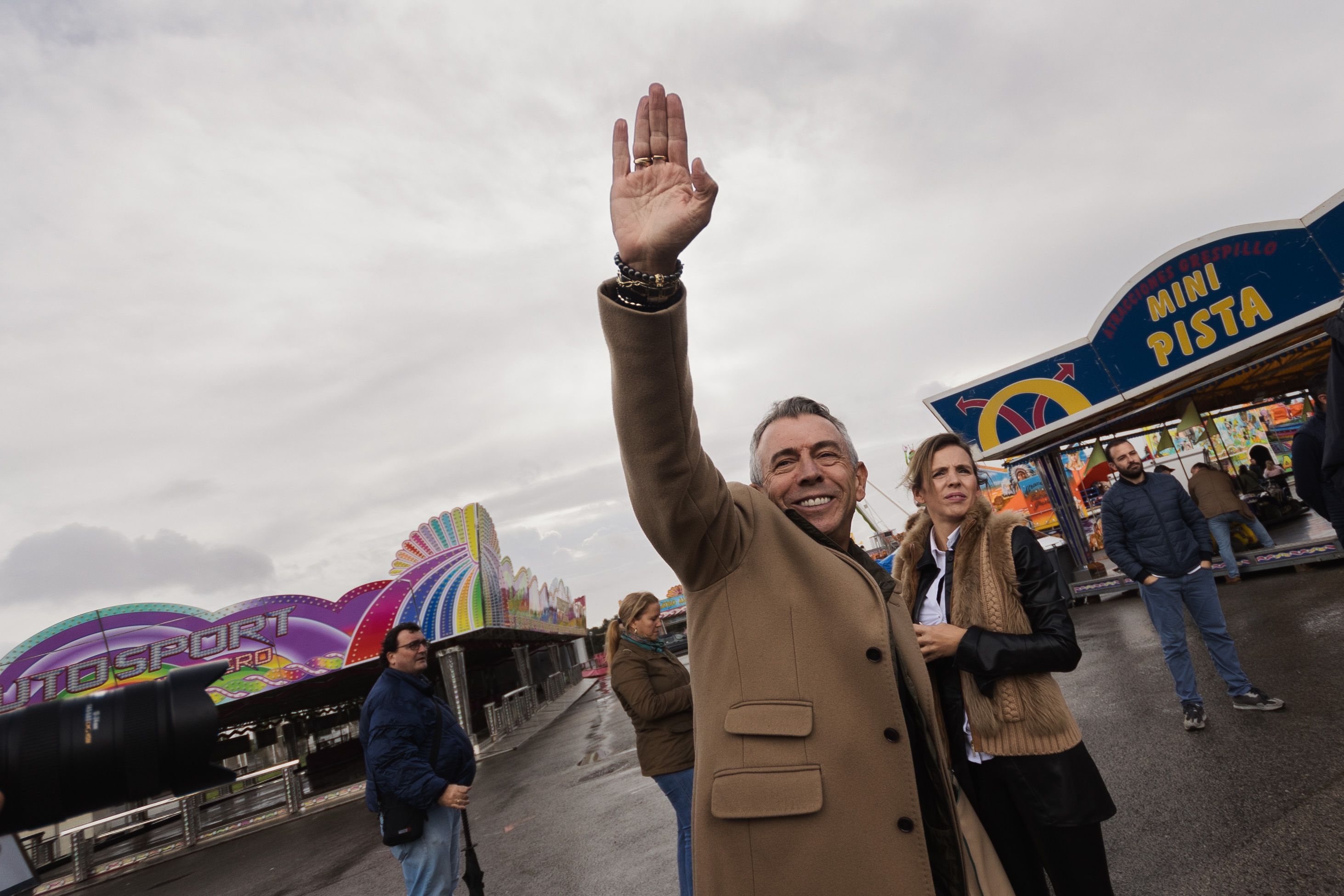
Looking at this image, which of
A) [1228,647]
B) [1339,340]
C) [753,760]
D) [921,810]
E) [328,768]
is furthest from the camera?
[328,768]

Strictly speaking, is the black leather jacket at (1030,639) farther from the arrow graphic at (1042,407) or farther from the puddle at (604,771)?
the arrow graphic at (1042,407)

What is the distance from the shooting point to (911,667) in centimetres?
157

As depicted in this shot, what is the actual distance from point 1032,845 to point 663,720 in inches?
74.9

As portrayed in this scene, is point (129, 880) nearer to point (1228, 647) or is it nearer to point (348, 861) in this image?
point (348, 861)

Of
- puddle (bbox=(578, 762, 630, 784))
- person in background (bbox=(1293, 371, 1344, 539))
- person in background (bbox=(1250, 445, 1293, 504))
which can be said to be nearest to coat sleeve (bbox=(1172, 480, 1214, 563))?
person in background (bbox=(1293, 371, 1344, 539))

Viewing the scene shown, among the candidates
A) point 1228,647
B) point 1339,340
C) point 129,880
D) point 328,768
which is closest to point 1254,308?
point 1228,647

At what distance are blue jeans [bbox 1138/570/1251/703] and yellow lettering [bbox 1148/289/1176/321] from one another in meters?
6.72

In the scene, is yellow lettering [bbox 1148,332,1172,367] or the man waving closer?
the man waving

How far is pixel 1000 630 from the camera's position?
234 cm

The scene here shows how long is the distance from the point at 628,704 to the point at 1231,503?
10.3 m

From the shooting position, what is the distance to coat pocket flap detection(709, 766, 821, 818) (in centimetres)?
135

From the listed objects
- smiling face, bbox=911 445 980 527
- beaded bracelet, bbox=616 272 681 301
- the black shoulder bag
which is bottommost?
the black shoulder bag

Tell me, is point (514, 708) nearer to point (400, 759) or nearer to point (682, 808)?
point (400, 759)

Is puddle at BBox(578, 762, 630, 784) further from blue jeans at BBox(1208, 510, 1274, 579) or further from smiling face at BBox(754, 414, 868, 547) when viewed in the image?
blue jeans at BBox(1208, 510, 1274, 579)
